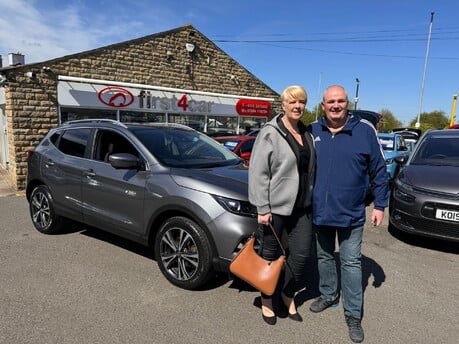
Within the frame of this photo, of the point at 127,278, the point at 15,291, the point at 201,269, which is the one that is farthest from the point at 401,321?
the point at 15,291

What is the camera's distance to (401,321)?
316 cm

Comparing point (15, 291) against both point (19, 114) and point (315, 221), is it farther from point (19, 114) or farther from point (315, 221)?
point (19, 114)

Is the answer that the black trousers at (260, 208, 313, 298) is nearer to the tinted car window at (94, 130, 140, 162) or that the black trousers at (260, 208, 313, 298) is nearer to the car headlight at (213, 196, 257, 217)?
the car headlight at (213, 196, 257, 217)

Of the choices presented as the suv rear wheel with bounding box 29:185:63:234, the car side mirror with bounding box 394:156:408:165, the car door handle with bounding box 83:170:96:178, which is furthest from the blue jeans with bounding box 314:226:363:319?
the suv rear wheel with bounding box 29:185:63:234

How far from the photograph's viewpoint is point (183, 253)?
3562 millimetres

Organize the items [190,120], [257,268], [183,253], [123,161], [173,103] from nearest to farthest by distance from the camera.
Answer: [257,268], [183,253], [123,161], [173,103], [190,120]

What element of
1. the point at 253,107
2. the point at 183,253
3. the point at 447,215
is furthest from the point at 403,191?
the point at 253,107

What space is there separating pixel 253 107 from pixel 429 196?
11863 millimetres

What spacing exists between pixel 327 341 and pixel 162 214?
187 centimetres

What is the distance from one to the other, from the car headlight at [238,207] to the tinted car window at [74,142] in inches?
92.1

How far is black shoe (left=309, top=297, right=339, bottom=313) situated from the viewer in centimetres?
330

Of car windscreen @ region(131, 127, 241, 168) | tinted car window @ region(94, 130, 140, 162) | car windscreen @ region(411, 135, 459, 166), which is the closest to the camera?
car windscreen @ region(131, 127, 241, 168)

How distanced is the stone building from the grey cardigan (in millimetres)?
8769

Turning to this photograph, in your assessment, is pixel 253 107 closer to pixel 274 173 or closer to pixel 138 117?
pixel 138 117
